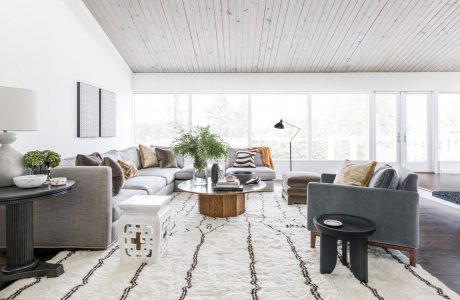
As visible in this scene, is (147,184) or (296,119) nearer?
(147,184)

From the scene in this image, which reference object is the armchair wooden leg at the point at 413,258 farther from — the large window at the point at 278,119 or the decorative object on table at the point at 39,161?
the large window at the point at 278,119

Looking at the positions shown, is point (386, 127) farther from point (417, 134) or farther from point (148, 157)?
point (148, 157)

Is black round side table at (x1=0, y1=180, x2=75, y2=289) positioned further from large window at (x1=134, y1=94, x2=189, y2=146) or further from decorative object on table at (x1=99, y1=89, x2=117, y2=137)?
large window at (x1=134, y1=94, x2=189, y2=146)

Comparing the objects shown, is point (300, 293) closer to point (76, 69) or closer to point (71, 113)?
point (71, 113)

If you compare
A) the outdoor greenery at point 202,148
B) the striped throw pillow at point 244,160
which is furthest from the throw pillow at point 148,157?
the outdoor greenery at point 202,148

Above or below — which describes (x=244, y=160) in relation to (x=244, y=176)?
above

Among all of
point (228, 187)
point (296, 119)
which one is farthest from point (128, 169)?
point (296, 119)

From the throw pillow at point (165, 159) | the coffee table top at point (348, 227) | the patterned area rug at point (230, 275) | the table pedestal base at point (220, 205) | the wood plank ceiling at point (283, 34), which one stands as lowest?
the patterned area rug at point (230, 275)

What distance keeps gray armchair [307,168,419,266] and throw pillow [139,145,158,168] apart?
382 cm

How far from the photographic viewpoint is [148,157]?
574cm

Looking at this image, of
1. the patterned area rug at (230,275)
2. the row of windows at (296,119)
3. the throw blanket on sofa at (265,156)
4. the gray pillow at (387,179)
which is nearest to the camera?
the patterned area rug at (230,275)

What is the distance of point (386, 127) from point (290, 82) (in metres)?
2.57

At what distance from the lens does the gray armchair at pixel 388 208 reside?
Result: 7.96ft

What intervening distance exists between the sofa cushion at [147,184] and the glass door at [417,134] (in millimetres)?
5900
